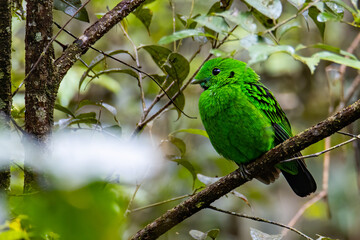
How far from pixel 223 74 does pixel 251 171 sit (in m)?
1.09

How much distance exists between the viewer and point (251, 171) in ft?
7.65

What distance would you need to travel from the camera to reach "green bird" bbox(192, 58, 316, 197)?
2.92 metres

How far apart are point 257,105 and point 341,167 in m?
3.39

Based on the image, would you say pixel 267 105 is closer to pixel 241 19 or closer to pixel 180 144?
pixel 180 144

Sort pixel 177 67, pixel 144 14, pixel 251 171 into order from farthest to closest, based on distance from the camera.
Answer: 1. pixel 144 14
2. pixel 177 67
3. pixel 251 171

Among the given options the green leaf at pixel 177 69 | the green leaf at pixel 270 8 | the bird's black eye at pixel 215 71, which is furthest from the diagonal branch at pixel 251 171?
the bird's black eye at pixel 215 71

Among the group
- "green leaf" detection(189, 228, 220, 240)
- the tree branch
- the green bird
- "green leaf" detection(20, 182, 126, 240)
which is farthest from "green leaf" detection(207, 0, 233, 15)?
"green leaf" detection(20, 182, 126, 240)

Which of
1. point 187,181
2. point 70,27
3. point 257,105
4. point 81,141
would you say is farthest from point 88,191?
point 70,27

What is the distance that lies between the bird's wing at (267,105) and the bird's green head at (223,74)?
12 centimetres

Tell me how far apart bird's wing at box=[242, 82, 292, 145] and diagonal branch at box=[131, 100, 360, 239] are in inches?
29.9

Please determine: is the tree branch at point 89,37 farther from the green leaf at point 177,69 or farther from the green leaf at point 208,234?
the green leaf at point 208,234

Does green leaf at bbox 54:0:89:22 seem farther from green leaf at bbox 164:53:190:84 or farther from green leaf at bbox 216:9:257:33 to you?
green leaf at bbox 216:9:257:33

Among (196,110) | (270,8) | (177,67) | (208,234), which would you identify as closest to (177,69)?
(177,67)

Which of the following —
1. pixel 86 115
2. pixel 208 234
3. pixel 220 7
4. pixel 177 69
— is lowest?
pixel 208 234
